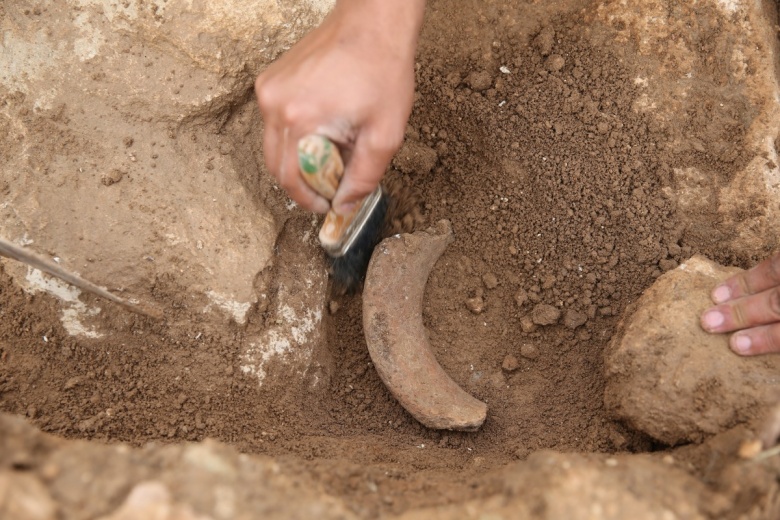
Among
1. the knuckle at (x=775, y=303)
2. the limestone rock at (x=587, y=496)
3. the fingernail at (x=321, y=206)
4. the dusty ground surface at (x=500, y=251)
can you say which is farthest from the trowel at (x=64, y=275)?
the knuckle at (x=775, y=303)

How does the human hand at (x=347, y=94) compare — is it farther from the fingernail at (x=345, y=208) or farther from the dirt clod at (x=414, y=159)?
the dirt clod at (x=414, y=159)

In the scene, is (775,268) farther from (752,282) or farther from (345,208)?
(345,208)

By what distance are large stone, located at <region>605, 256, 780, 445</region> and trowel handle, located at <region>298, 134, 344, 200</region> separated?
3.42ft

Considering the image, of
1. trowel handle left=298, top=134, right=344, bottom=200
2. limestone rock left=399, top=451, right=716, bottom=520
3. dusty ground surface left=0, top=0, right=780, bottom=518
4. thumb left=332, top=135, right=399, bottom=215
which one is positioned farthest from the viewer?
dusty ground surface left=0, top=0, right=780, bottom=518

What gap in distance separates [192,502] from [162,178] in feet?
4.00

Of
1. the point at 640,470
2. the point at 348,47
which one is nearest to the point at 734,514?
the point at 640,470

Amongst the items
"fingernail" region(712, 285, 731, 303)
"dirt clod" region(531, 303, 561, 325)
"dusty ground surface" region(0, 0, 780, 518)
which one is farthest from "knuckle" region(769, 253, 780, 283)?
"dirt clod" region(531, 303, 561, 325)

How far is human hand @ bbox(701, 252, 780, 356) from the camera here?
6.01 ft

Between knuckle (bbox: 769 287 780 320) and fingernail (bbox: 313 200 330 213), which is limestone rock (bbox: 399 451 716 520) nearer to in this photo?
knuckle (bbox: 769 287 780 320)

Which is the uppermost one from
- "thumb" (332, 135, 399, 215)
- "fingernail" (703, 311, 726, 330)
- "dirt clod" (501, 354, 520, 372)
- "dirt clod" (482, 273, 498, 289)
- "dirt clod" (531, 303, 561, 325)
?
"thumb" (332, 135, 399, 215)

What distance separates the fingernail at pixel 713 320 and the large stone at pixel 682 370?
25 millimetres

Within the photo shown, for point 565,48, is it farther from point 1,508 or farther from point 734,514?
point 1,508

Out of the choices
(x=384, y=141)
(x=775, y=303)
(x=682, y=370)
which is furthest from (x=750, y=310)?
(x=384, y=141)

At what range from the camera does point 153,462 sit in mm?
1310
